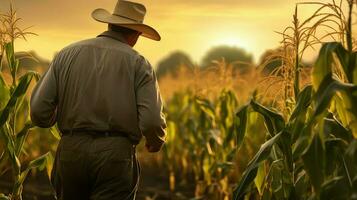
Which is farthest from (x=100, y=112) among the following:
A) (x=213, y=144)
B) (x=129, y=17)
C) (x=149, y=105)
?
(x=213, y=144)

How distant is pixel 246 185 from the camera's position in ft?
14.8

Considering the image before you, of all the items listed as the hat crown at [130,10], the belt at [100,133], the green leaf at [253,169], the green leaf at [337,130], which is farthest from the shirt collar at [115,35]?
the green leaf at [337,130]

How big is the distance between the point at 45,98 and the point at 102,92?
0.42 metres

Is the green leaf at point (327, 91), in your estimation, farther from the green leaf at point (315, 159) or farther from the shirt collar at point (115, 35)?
the shirt collar at point (115, 35)

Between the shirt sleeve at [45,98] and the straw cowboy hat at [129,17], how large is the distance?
499mm

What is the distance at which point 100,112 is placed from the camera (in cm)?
465

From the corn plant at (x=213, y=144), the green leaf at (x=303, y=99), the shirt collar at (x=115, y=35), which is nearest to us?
the green leaf at (x=303, y=99)

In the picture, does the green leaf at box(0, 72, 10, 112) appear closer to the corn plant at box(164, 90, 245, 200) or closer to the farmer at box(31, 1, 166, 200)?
the farmer at box(31, 1, 166, 200)

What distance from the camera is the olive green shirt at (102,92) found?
4621 mm

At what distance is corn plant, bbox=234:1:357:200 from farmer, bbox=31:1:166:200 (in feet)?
2.43

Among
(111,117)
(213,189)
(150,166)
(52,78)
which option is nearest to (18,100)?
(52,78)

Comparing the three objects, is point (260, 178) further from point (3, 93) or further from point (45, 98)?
point (3, 93)

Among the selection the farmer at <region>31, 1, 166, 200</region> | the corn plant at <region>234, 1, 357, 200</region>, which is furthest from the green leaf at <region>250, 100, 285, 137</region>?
the farmer at <region>31, 1, 166, 200</region>

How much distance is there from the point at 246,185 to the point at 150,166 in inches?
329
